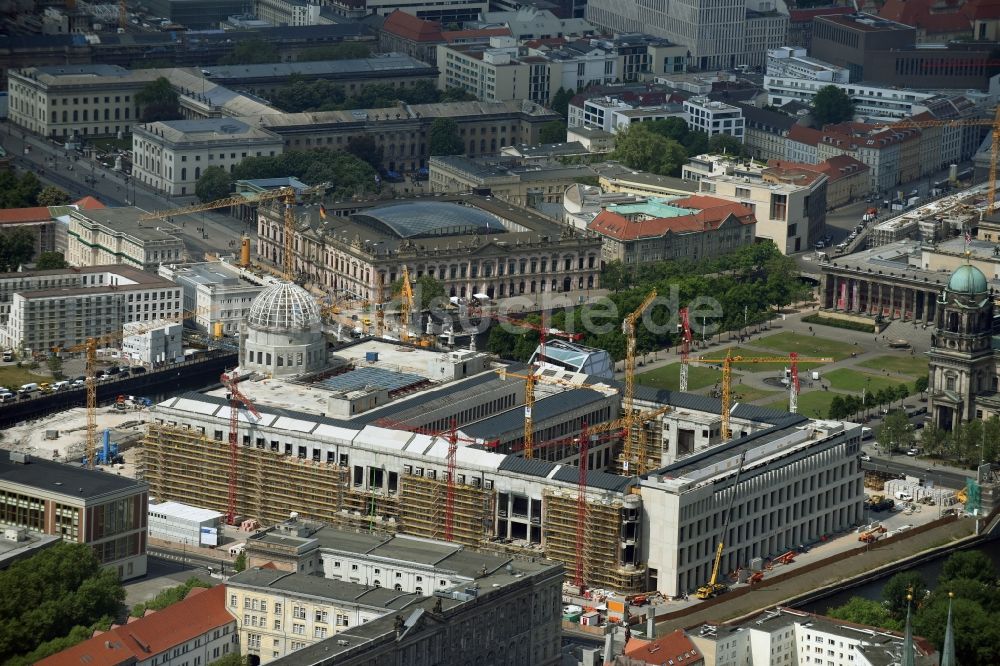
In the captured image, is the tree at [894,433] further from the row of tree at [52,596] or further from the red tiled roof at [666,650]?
the row of tree at [52,596]

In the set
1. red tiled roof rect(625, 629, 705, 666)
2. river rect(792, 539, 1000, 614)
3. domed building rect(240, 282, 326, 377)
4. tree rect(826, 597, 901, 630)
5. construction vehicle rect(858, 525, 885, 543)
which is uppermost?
domed building rect(240, 282, 326, 377)

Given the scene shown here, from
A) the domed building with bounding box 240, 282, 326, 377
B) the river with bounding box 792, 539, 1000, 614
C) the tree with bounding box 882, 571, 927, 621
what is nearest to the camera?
the tree with bounding box 882, 571, 927, 621

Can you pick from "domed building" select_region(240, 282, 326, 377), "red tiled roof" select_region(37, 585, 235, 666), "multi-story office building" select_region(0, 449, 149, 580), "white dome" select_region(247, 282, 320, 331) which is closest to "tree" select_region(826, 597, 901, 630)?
"red tiled roof" select_region(37, 585, 235, 666)

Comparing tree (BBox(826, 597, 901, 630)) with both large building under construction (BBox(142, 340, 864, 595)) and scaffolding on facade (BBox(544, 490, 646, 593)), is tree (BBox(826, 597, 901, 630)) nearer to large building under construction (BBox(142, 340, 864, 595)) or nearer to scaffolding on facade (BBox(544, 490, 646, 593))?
large building under construction (BBox(142, 340, 864, 595))

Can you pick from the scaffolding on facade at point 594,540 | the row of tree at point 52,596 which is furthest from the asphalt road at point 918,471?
the row of tree at point 52,596

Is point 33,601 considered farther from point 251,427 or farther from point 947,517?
point 947,517
